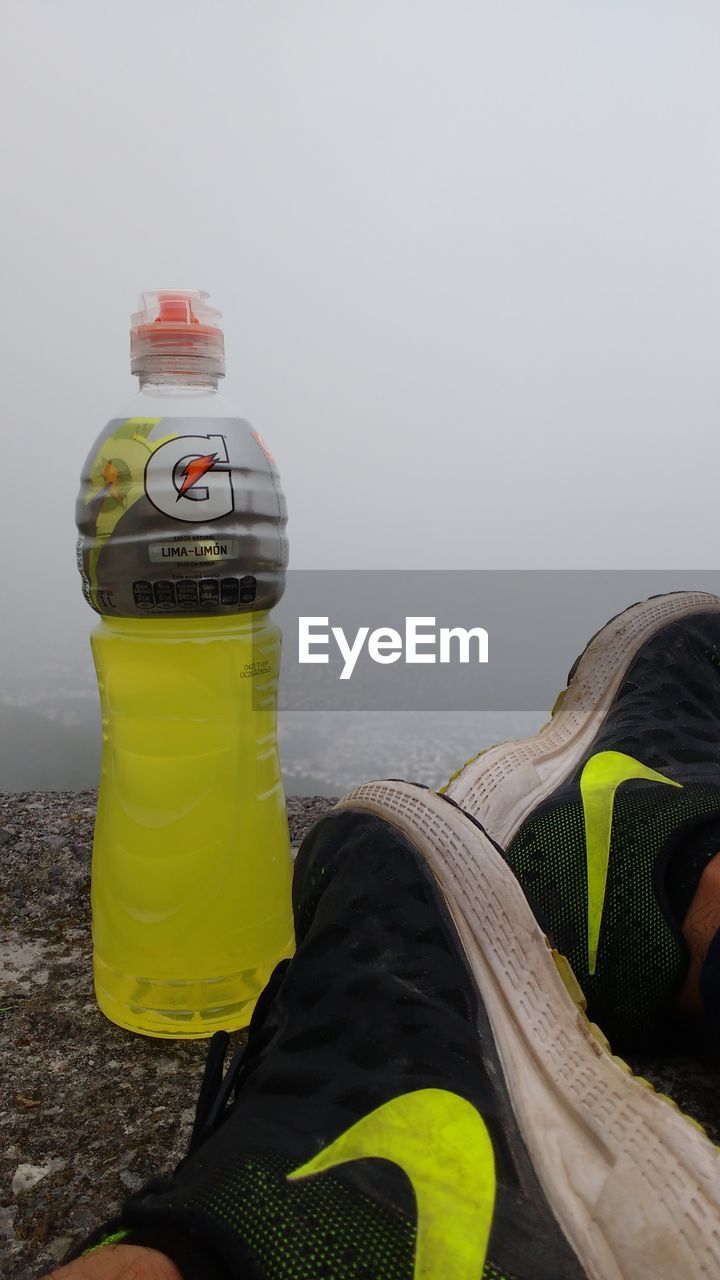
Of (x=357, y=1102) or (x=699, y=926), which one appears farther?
(x=699, y=926)

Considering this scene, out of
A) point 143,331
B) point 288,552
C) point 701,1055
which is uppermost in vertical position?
point 143,331

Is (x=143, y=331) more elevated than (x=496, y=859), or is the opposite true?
(x=143, y=331)

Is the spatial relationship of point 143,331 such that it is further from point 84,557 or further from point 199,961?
point 199,961

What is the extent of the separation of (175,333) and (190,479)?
139 millimetres

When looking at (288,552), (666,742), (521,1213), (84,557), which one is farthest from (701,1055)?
(84,557)

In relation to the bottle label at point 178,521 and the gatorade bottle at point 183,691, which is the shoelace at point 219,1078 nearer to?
the gatorade bottle at point 183,691

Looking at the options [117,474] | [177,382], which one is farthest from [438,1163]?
[177,382]

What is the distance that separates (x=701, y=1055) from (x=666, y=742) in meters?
0.30

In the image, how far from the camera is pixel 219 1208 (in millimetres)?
465

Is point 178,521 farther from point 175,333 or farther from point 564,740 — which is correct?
point 564,740

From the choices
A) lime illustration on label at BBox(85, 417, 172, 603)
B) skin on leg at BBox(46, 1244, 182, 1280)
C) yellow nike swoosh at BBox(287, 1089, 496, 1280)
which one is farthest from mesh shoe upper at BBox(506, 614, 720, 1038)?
lime illustration on label at BBox(85, 417, 172, 603)

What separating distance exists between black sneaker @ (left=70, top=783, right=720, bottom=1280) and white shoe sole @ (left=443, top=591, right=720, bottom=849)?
13cm

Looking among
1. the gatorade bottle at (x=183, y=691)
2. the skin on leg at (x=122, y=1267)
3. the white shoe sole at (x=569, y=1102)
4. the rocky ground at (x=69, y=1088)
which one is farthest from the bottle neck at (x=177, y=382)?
the skin on leg at (x=122, y=1267)

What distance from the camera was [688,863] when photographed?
802 millimetres
